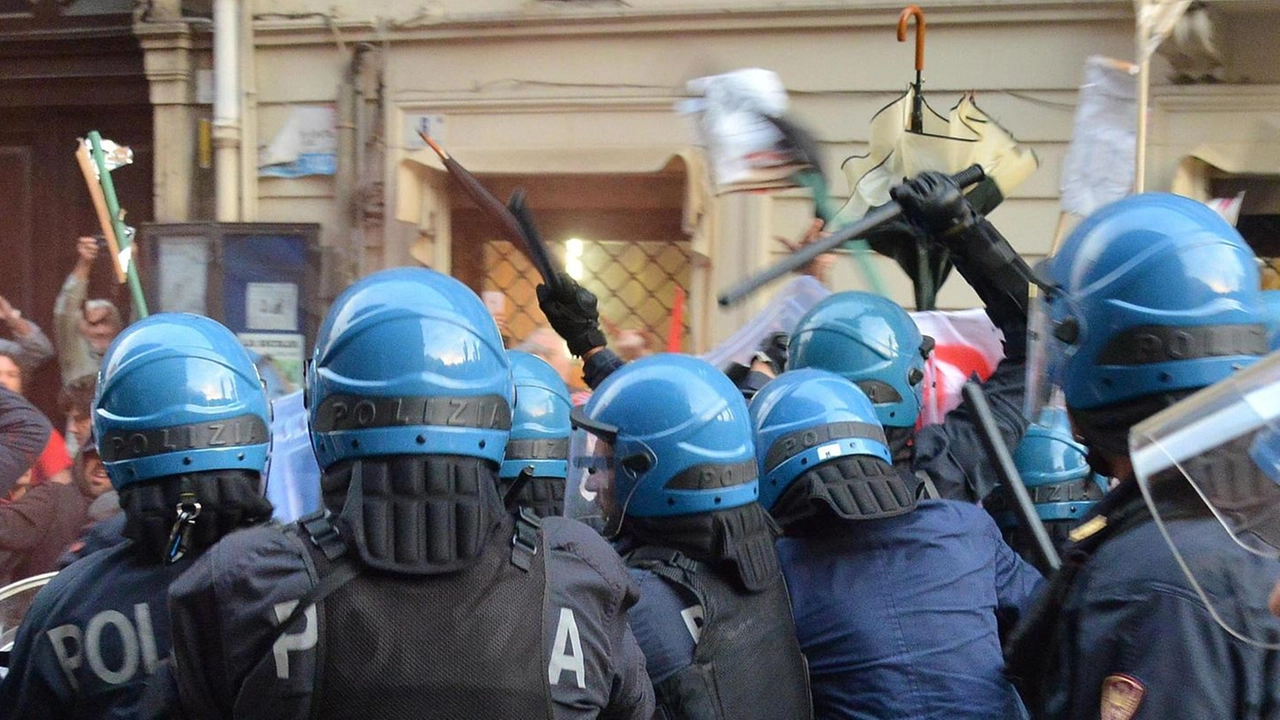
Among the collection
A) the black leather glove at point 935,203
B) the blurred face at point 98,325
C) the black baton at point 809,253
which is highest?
the black leather glove at point 935,203

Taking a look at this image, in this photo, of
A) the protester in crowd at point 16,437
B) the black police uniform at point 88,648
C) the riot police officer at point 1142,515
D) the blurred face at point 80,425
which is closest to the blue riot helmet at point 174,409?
the black police uniform at point 88,648

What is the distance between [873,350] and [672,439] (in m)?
1.11

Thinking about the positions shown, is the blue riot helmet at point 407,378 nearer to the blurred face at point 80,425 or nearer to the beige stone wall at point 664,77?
the blurred face at point 80,425

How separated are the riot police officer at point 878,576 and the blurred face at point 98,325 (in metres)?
5.49

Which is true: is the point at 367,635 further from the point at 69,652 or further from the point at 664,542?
the point at 664,542

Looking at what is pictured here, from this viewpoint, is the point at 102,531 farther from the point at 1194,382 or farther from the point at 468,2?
the point at 468,2

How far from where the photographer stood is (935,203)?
326cm

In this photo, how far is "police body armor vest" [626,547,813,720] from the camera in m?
2.50

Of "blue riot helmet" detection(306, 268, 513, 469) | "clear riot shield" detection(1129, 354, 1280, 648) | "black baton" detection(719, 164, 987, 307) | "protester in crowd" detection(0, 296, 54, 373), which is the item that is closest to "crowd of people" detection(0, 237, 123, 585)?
"protester in crowd" detection(0, 296, 54, 373)

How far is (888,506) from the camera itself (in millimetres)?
2781

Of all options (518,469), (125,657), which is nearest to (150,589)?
(125,657)

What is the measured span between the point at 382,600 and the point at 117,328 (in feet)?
20.9

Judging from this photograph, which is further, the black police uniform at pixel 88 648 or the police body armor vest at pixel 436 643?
the black police uniform at pixel 88 648

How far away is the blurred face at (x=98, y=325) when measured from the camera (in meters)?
7.42
